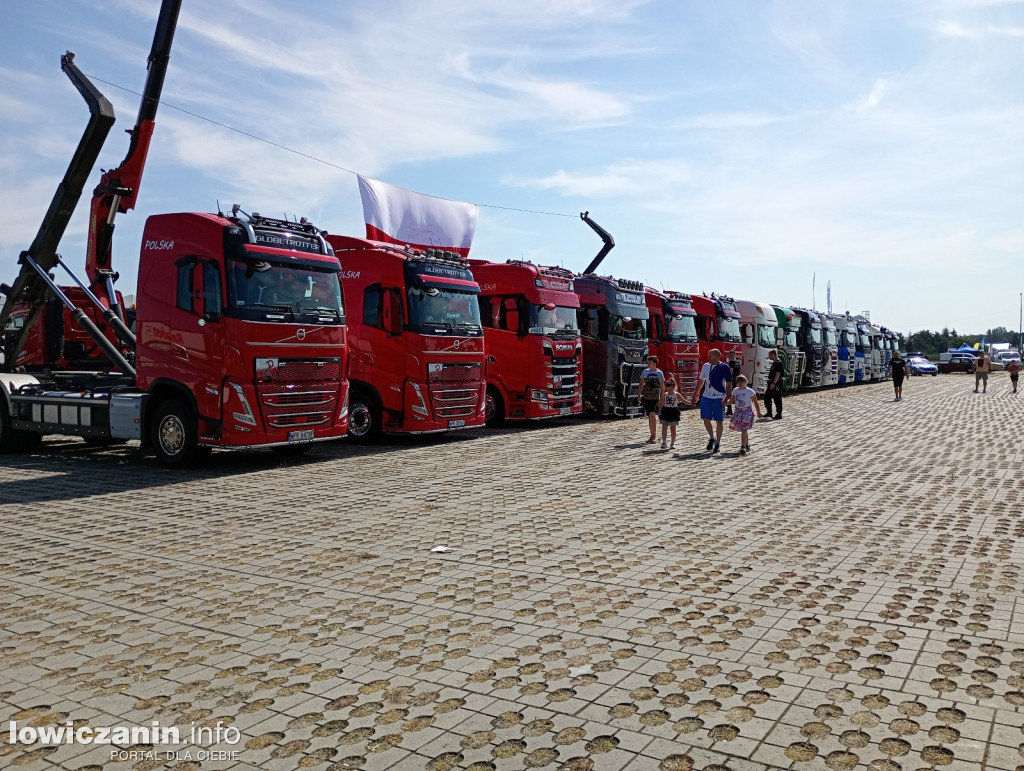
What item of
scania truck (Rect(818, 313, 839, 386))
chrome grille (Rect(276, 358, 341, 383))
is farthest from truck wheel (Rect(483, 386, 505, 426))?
scania truck (Rect(818, 313, 839, 386))

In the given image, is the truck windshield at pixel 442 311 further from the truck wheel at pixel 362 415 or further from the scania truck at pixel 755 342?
the scania truck at pixel 755 342

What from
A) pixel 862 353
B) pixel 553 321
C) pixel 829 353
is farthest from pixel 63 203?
pixel 862 353

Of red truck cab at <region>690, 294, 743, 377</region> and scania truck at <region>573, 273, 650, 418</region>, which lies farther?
red truck cab at <region>690, 294, 743, 377</region>

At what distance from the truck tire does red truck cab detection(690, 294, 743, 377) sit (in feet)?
46.8

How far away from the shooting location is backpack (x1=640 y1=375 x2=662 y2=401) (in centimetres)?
1579

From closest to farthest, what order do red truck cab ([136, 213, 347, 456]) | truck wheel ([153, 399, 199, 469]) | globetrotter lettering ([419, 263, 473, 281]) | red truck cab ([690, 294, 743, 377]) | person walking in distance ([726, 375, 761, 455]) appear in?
1. red truck cab ([136, 213, 347, 456])
2. truck wheel ([153, 399, 199, 469])
3. person walking in distance ([726, 375, 761, 455])
4. globetrotter lettering ([419, 263, 473, 281])
5. red truck cab ([690, 294, 743, 377])

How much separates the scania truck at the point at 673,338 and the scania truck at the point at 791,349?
917 centimetres

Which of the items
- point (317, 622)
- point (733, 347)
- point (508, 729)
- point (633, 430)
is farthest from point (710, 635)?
point (733, 347)

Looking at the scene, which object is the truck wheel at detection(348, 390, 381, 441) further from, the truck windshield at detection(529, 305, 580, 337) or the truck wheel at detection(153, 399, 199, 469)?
the truck windshield at detection(529, 305, 580, 337)

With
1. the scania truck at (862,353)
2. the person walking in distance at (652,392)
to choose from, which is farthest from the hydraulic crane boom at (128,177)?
the scania truck at (862,353)

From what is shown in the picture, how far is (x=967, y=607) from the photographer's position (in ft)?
18.3

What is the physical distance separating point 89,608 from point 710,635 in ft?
13.9

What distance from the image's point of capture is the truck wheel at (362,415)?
52.5ft

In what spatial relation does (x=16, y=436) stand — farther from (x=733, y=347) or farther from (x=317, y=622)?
(x=733, y=347)
